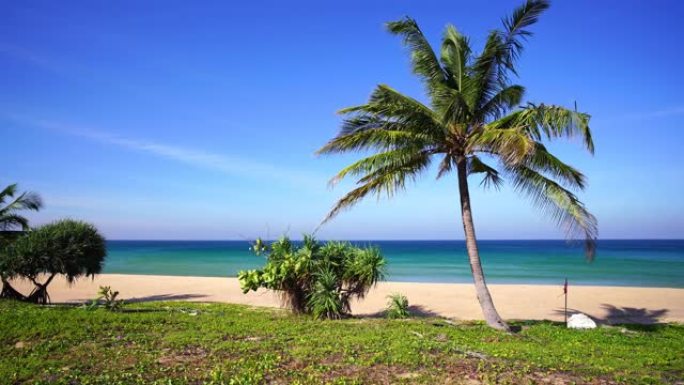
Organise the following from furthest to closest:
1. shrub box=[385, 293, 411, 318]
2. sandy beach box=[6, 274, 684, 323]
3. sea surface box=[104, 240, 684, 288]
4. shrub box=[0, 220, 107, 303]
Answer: sea surface box=[104, 240, 684, 288]
sandy beach box=[6, 274, 684, 323]
shrub box=[0, 220, 107, 303]
shrub box=[385, 293, 411, 318]

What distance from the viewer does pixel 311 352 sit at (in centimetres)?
793

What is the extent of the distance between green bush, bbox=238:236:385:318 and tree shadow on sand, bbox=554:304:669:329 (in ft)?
26.2

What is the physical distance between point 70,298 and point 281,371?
16907 millimetres

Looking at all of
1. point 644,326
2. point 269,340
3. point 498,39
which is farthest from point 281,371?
point 644,326

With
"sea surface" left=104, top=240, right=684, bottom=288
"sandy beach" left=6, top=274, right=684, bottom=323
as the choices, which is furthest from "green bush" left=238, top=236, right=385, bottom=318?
"sandy beach" left=6, top=274, right=684, bottom=323

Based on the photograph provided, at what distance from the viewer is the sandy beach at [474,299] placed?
15.7 m

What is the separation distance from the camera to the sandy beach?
51.5ft

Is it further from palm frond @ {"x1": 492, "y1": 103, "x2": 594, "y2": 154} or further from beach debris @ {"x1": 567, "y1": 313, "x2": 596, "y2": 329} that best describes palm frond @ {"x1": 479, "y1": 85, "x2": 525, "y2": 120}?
beach debris @ {"x1": 567, "y1": 313, "x2": 596, "y2": 329}

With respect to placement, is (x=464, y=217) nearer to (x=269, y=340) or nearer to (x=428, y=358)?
(x=428, y=358)

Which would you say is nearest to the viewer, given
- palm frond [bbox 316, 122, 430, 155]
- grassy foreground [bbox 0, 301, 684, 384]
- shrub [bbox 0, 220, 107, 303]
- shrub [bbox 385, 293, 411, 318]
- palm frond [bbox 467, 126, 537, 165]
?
grassy foreground [bbox 0, 301, 684, 384]

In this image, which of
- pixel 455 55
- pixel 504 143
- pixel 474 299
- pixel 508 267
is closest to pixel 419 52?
pixel 455 55

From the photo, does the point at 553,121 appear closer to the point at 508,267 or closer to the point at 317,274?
the point at 317,274

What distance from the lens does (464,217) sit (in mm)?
Result: 11469

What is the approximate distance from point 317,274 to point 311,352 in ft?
14.5
